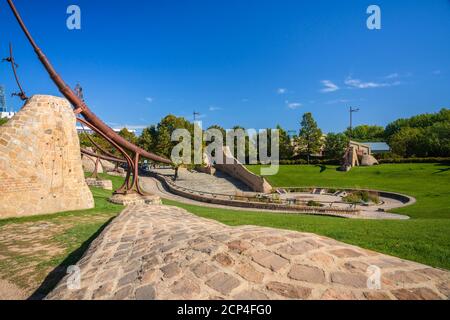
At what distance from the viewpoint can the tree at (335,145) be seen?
4898cm

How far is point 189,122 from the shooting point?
4222 cm

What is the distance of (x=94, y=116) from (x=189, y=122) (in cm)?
2811

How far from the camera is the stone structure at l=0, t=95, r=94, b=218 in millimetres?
9773

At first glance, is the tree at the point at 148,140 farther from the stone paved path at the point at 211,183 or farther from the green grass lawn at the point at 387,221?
the green grass lawn at the point at 387,221

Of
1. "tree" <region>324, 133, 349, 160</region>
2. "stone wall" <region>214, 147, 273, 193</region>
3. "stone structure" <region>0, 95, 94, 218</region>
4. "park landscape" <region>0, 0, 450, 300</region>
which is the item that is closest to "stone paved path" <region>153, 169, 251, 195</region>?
"stone wall" <region>214, 147, 273, 193</region>

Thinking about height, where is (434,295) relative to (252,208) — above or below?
above

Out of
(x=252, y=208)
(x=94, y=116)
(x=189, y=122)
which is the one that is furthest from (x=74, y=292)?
(x=189, y=122)

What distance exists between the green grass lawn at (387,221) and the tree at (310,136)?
10.3 m

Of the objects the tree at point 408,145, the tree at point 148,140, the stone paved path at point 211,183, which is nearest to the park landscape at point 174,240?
the stone paved path at point 211,183

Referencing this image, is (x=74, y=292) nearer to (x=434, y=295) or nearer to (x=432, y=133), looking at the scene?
(x=434, y=295)

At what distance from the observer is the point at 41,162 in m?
10.6

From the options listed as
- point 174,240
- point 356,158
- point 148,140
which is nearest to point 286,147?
point 356,158

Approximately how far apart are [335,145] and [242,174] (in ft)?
86.8

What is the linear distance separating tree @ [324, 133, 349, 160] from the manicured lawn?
4790cm
